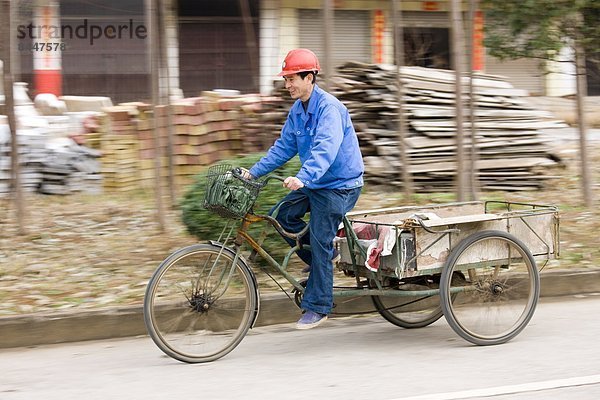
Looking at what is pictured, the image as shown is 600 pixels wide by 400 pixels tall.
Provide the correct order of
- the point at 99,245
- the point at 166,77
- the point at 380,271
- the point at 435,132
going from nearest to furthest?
the point at 380,271, the point at 99,245, the point at 166,77, the point at 435,132

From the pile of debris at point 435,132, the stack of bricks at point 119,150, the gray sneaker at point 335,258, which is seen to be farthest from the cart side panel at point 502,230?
the stack of bricks at point 119,150

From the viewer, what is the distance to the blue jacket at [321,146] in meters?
5.77

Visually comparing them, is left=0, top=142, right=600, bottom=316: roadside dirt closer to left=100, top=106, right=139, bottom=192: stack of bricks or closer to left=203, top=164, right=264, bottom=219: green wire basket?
left=100, top=106, right=139, bottom=192: stack of bricks

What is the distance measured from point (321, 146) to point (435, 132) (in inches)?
236

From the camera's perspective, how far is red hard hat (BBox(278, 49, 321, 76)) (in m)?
5.88

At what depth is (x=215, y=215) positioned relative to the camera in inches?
299

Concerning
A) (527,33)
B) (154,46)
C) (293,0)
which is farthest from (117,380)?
(293,0)

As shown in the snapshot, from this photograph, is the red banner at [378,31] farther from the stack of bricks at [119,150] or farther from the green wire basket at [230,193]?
the green wire basket at [230,193]

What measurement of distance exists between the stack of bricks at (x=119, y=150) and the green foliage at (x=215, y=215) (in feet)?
13.8

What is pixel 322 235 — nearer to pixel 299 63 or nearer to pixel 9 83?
pixel 299 63

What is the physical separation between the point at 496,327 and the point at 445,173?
17.4ft

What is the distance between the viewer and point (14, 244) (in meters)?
8.36

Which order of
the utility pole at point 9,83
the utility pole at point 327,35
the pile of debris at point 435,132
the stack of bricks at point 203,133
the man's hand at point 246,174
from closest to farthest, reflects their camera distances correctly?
the man's hand at point 246,174
the utility pole at point 9,83
the utility pole at point 327,35
the pile of debris at point 435,132
the stack of bricks at point 203,133

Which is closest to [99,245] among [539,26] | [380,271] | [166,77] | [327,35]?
[166,77]
